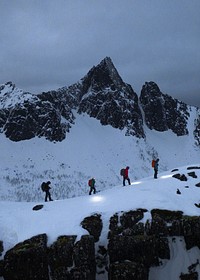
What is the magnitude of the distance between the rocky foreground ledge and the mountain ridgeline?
4708 cm

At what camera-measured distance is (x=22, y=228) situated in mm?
19328

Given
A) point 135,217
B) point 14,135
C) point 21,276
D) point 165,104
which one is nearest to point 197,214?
point 135,217

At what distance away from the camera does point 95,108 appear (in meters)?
77.4

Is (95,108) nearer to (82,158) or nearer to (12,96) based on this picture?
(12,96)

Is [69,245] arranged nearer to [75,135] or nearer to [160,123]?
[75,135]

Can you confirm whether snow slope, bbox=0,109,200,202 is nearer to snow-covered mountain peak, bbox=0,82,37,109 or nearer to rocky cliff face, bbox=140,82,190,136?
rocky cliff face, bbox=140,82,190,136

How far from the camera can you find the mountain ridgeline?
214 ft

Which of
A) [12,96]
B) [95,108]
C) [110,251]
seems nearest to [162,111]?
[95,108]

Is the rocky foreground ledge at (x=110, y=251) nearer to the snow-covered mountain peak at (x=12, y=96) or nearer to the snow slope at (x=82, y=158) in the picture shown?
the snow slope at (x=82, y=158)

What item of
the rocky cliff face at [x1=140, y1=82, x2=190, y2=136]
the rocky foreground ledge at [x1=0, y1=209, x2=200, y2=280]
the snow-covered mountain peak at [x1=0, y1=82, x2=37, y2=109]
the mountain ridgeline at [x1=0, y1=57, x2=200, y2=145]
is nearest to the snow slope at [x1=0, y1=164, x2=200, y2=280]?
the rocky foreground ledge at [x1=0, y1=209, x2=200, y2=280]

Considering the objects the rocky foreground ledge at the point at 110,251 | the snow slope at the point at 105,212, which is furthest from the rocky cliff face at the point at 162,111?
the rocky foreground ledge at the point at 110,251

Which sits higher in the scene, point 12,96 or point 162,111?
point 12,96

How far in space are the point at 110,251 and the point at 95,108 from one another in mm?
61556

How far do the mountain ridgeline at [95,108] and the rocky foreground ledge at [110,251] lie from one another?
47081 millimetres
